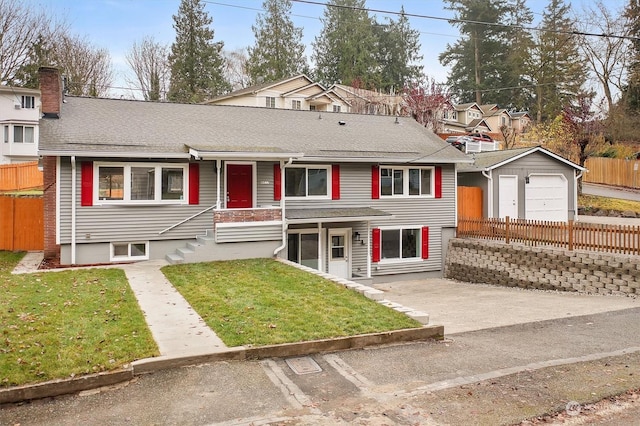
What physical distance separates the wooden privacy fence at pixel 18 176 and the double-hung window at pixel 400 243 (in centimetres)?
2351

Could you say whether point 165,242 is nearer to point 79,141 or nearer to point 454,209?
point 79,141

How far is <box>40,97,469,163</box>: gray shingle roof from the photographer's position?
1458cm

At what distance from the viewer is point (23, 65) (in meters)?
35.6

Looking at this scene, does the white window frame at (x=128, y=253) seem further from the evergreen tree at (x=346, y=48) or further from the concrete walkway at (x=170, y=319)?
the evergreen tree at (x=346, y=48)

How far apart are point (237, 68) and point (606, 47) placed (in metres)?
35.7

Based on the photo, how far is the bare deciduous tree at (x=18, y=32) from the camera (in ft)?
103

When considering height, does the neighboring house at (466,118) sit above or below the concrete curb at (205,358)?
above

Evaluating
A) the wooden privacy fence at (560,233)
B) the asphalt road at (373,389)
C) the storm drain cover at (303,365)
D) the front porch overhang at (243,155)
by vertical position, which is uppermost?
the front porch overhang at (243,155)

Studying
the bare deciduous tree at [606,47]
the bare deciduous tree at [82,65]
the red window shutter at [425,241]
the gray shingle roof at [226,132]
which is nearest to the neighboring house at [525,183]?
the gray shingle roof at [226,132]

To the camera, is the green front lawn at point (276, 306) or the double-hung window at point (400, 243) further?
the double-hung window at point (400, 243)

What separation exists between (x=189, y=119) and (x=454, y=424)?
1523 centimetres

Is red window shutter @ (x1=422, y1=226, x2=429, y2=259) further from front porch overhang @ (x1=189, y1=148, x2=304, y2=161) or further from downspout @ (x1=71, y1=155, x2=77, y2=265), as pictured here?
downspout @ (x1=71, y1=155, x2=77, y2=265)

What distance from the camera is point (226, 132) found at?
56.4 ft

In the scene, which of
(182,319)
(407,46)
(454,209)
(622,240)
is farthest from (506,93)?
(182,319)
